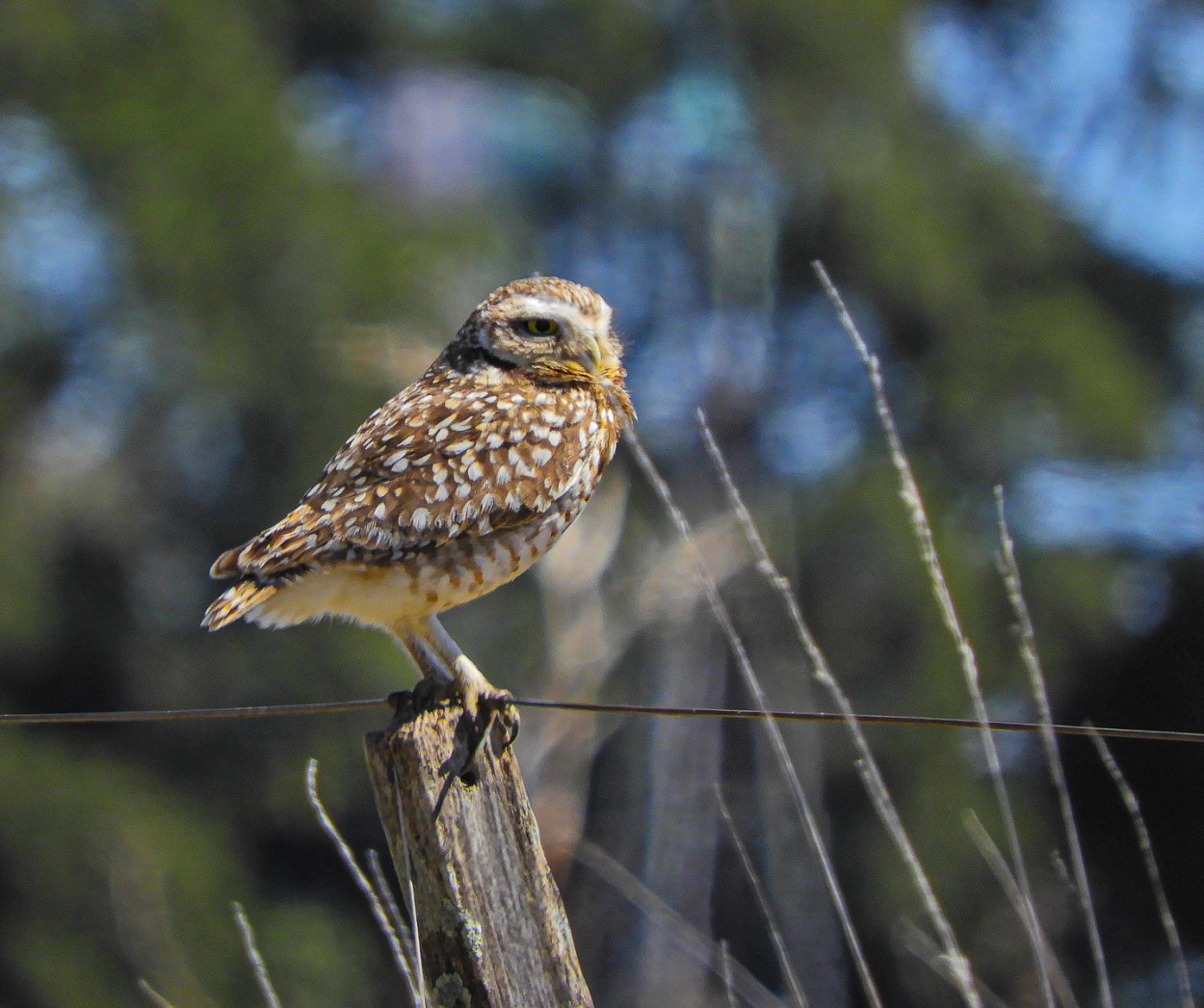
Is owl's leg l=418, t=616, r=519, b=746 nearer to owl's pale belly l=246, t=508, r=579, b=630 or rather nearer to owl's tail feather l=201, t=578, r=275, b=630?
owl's pale belly l=246, t=508, r=579, b=630

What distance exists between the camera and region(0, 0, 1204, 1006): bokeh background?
28.3ft

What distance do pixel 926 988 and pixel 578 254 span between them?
22.9 ft

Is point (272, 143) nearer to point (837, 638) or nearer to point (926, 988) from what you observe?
point (837, 638)

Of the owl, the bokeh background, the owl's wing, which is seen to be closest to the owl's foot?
the owl

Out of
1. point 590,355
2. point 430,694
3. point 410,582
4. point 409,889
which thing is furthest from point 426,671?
point 409,889

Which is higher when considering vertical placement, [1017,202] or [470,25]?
[470,25]

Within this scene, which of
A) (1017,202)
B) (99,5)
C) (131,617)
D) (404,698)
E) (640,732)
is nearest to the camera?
(404,698)

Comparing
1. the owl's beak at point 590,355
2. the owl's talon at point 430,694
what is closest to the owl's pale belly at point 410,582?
the owl's talon at point 430,694

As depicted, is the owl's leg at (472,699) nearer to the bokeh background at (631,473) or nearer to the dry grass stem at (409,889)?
the dry grass stem at (409,889)

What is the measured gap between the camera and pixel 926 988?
5.01 metres

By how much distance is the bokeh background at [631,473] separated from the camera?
8.64 metres

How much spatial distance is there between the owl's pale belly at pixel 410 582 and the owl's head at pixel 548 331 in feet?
1.41

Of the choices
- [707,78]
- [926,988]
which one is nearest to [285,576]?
[926,988]

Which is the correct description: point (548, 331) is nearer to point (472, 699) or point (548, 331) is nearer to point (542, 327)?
point (542, 327)
